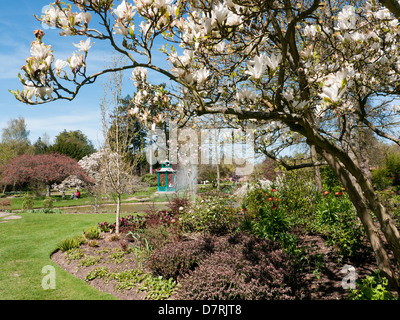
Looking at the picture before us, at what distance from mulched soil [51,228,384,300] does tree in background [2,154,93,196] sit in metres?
15.4

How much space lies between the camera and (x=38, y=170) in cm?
1878

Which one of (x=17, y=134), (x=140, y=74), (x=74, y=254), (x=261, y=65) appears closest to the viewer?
(x=261, y=65)

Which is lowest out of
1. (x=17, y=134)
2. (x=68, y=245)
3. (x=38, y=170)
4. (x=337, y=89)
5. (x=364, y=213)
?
(x=68, y=245)

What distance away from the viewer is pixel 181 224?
6.13m

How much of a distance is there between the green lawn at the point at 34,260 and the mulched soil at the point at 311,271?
16 centimetres

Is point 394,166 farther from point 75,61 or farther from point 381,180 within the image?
point 75,61

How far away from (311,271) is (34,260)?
5.29 meters

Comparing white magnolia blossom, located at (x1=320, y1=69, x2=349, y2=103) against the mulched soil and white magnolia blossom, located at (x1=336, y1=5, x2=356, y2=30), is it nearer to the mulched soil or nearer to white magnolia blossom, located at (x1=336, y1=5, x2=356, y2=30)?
white magnolia blossom, located at (x1=336, y1=5, x2=356, y2=30)

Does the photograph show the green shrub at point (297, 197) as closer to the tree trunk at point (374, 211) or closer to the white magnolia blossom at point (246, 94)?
the tree trunk at point (374, 211)

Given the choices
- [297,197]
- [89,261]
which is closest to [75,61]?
[89,261]

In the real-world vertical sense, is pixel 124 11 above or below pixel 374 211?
above

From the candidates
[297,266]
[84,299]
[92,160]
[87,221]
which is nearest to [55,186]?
[92,160]

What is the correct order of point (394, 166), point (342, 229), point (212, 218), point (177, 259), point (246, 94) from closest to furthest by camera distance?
point (246, 94), point (177, 259), point (342, 229), point (212, 218), point (394, 166)

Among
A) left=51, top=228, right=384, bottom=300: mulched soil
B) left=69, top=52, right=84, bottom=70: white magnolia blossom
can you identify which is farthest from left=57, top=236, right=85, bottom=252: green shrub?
left=69, top=52, right=84, bottom=70: white magnolia blossom
